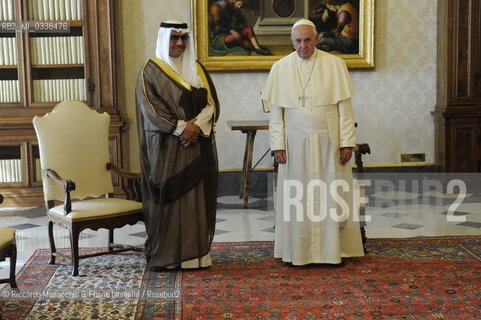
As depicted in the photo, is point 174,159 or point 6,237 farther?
point 174,159

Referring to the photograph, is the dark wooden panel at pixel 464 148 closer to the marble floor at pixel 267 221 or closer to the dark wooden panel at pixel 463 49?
the dark wooden panel at pixel 463 49

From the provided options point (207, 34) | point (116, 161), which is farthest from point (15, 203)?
point (207, 34)

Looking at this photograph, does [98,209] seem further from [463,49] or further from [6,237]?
[463,49]

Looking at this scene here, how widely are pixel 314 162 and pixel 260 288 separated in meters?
1.00

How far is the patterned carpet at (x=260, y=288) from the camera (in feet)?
12.9

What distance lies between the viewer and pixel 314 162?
4902mm

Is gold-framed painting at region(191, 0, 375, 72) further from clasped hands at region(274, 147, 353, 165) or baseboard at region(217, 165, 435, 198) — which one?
clasped hands at region(274, 147, 353, 165)

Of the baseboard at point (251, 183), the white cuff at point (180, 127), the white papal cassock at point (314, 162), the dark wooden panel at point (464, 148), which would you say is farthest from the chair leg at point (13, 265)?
the dark wooden panel at point (464, 148)

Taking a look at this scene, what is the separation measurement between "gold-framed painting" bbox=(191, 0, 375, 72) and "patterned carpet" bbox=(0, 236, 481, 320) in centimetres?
304

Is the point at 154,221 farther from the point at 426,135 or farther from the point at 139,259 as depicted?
the point at 426,135

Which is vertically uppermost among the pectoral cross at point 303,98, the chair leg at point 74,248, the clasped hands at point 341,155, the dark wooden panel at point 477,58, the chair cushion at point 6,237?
the dark wooden panel at point 477,58

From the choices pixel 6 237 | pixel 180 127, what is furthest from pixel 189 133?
pixel 6 237

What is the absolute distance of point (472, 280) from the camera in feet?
14.8

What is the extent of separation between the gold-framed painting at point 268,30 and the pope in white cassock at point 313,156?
9.65ft
